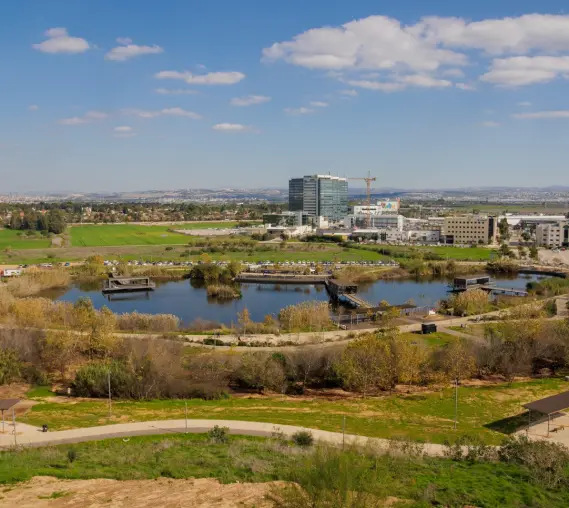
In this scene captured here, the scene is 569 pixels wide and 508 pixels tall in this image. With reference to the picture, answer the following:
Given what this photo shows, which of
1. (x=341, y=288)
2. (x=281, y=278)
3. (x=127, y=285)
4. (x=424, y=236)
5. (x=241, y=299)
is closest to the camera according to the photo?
(x=241, y=299)

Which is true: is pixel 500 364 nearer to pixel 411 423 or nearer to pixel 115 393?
pixel 411 423

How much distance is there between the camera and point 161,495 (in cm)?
1036

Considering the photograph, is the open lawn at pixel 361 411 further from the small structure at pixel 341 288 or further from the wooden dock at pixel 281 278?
the wooden dock at pixel 281 278

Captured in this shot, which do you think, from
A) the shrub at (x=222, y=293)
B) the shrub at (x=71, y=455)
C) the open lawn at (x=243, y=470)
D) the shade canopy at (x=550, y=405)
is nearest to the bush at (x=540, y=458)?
→ the open lawn at (x=243, y=470)

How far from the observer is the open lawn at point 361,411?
15.4 meters

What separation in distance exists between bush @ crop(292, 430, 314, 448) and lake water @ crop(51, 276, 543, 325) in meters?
18.7

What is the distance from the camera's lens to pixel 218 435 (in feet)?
45.8

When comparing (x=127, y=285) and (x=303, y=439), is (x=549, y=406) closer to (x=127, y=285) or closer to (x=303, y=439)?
(x=303, y=439)

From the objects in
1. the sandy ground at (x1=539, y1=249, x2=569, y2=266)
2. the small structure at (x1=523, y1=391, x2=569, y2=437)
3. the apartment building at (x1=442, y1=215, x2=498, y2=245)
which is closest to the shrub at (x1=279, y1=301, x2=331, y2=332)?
the small structure at (x1=523, y1=391, x2=569, y2=437)

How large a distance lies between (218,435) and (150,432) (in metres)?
1.96

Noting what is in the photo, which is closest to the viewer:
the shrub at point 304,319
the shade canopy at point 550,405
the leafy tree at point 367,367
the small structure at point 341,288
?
the shade canopy at point 550,405

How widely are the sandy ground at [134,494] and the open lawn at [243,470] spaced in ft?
0.13

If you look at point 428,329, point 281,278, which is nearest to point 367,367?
point 428,329

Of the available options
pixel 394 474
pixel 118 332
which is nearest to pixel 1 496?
pixel 394 474
